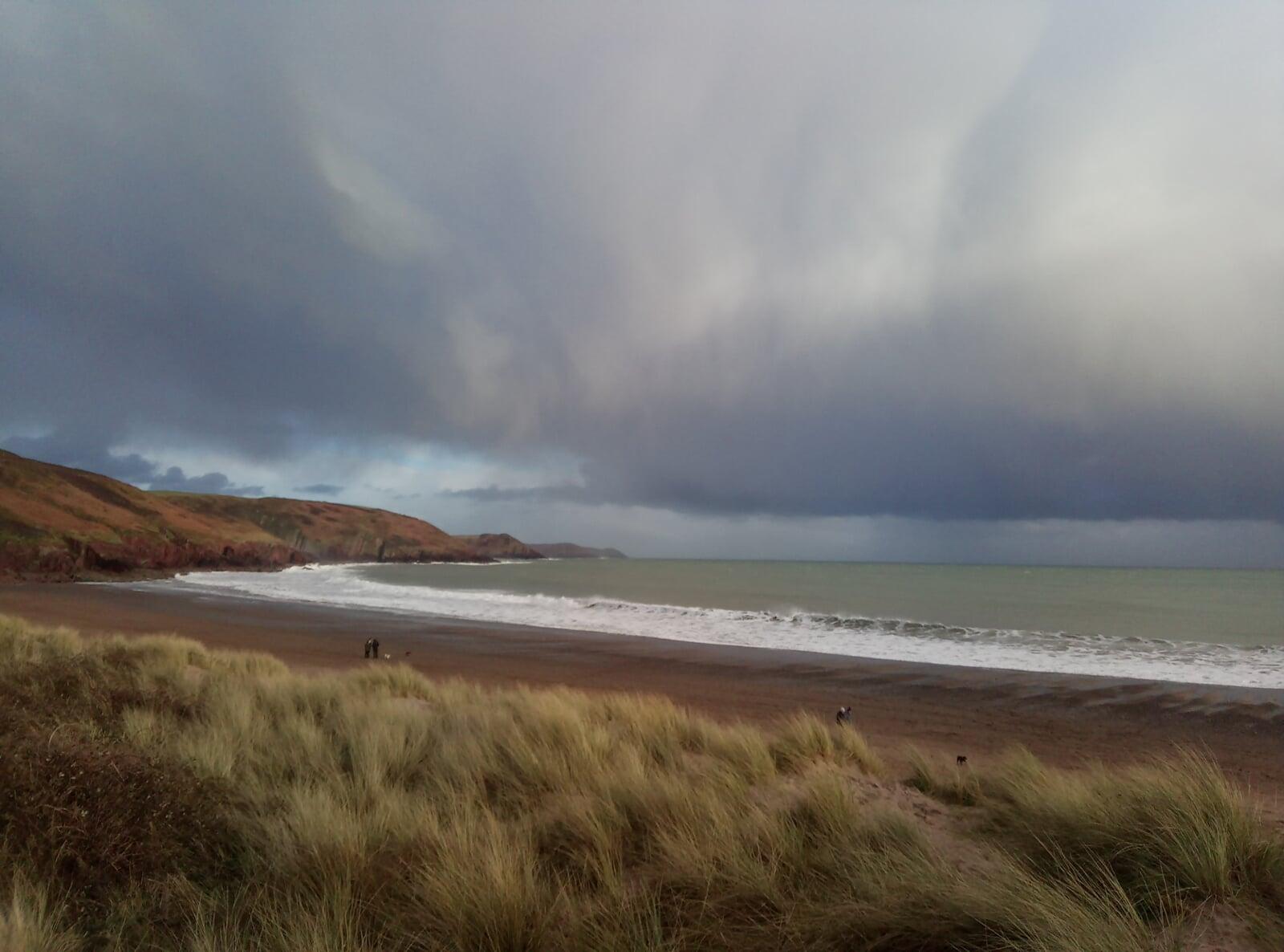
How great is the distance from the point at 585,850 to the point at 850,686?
1297 centimetres

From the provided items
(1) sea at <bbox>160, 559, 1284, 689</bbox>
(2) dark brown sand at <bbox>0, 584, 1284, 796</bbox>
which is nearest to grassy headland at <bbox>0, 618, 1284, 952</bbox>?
(2) dark brown sand at <bbox>0, 584, 1284, 796</bbox>

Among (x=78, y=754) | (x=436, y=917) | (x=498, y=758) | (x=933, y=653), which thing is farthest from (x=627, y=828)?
(x=933, y=653)

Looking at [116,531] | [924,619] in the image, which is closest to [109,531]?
[116,531]

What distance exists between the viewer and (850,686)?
50.9 feet

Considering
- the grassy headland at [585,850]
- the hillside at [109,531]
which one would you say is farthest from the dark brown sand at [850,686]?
the hillside at [109,531]

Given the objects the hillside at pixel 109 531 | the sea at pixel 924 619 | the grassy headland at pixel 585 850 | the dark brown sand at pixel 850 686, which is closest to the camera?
the grassy headland at pixel 585 850

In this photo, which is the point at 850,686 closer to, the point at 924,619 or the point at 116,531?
the point at 924,619

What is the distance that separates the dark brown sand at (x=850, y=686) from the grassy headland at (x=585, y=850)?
7.17 feet

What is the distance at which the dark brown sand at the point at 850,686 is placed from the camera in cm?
1091

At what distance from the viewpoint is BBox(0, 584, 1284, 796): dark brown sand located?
10.9 m

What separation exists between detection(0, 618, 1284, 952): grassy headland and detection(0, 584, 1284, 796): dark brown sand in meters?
2.19

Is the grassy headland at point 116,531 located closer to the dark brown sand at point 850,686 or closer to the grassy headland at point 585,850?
the dark brown sand at point 850,686

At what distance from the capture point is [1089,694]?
14727 mm

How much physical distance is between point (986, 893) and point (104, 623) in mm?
28348
